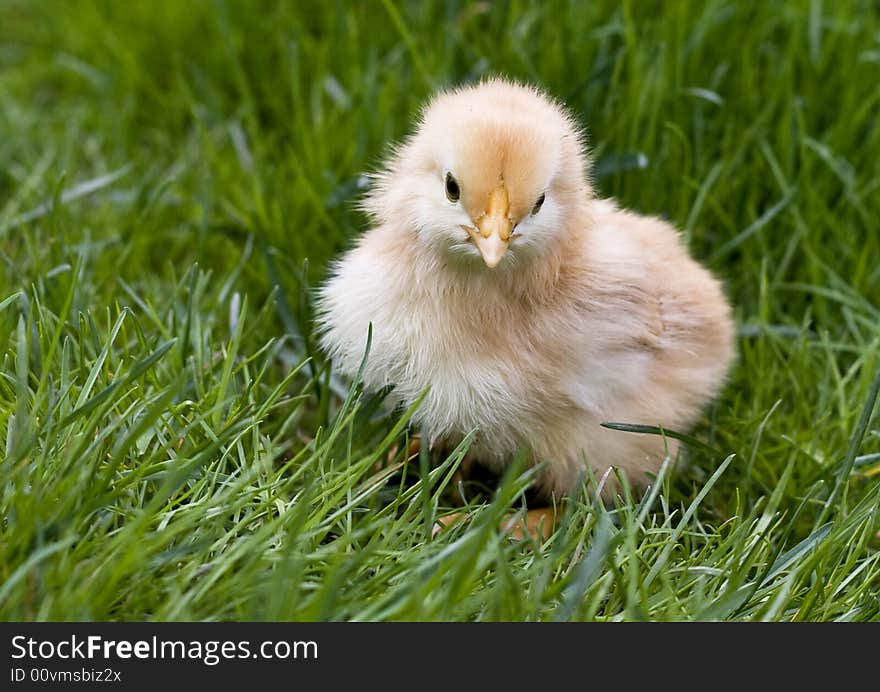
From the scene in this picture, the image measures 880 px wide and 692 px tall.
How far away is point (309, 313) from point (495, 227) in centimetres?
83

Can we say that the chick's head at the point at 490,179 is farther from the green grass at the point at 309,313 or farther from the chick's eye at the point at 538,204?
A: the green grass at the point at 309,313

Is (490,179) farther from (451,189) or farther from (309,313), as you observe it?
(309,313)

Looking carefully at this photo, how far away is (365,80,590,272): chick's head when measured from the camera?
197 centimetres

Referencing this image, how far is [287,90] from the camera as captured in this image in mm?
3666

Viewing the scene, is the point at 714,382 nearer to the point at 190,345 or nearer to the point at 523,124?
the point at 523,124

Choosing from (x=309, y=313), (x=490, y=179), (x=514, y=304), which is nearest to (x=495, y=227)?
(x=490, y=179)

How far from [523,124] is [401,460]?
0.83 m

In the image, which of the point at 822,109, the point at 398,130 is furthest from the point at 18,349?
the point at 822,109

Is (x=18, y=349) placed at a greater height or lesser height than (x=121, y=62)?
lesser

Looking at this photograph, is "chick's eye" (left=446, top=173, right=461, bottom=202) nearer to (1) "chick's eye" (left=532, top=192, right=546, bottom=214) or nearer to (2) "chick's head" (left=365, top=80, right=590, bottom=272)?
(2) "chick's head" (left=365, top=80, right=590, bottom=272)

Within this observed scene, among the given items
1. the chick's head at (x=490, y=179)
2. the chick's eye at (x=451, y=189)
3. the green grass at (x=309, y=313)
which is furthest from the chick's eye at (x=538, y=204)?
the green grass at (x=309, y=313)

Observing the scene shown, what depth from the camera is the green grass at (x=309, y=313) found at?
1881 mm

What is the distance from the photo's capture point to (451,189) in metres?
2.05
